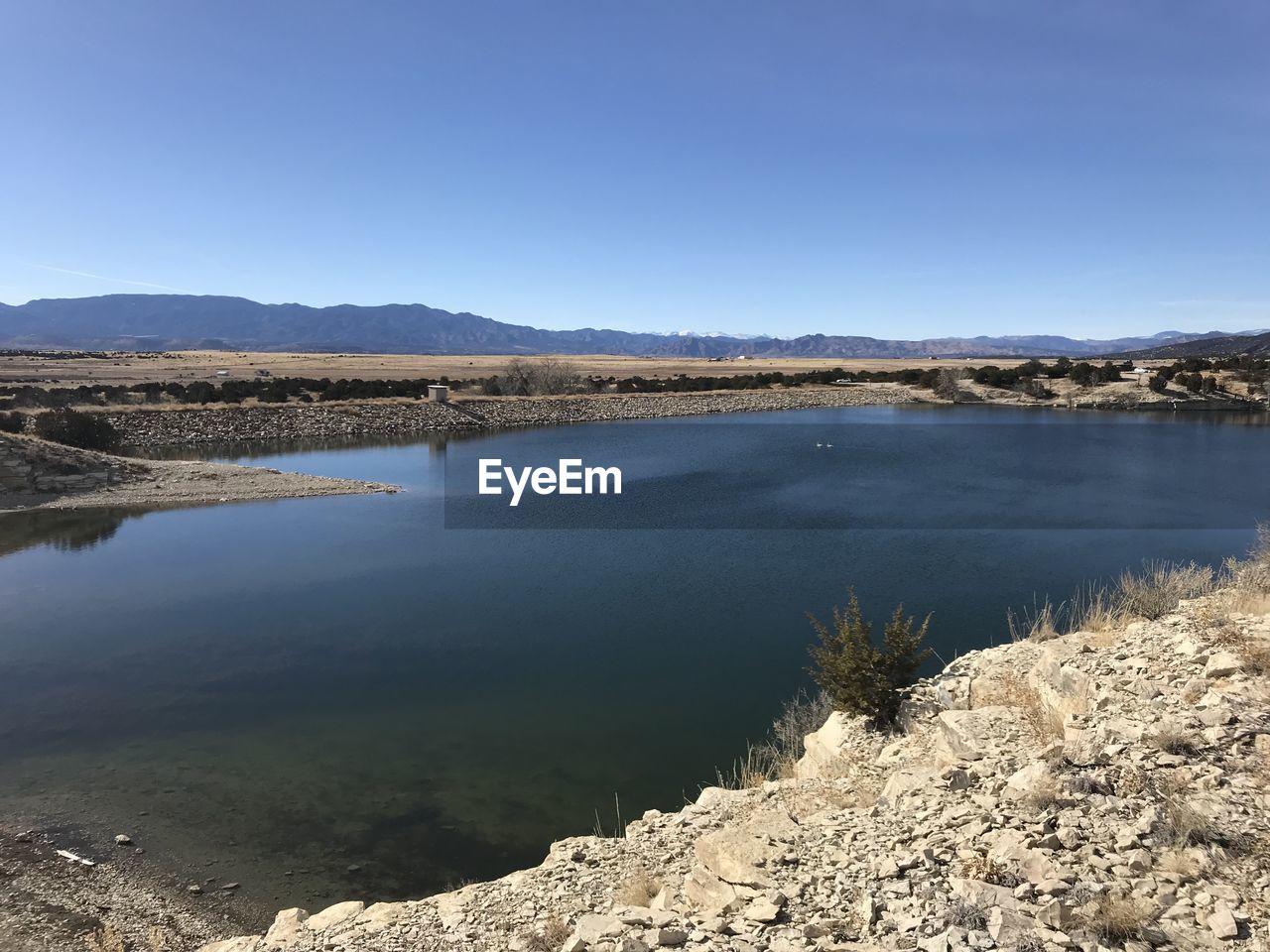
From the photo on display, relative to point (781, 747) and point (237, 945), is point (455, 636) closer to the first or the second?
point (781, 747)

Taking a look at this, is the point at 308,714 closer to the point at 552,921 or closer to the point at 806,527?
the point at 552,921

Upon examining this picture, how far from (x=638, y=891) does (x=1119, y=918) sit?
3.36m

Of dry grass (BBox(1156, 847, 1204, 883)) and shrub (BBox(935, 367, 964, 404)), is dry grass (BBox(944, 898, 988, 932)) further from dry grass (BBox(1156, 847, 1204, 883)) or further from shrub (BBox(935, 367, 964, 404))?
shrub (BBox(935, 367, 964, 404))

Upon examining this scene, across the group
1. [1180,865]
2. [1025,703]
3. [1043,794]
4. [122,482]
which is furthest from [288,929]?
[122,482]

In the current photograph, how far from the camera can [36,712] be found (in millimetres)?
11609

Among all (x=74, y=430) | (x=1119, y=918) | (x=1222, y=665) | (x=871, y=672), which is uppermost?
(x=74, y=430)

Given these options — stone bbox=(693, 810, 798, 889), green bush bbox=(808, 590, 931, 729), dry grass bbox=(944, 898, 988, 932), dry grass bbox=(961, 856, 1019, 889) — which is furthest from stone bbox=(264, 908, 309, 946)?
green bush bbox=(808, 590, 931, 729)

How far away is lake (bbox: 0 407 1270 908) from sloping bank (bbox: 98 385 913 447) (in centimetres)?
1827

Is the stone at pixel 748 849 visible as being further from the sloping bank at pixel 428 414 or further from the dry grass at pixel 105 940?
the sloping bank at pixel 428 414

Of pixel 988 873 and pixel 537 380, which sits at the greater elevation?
Answer: pixel 537 380

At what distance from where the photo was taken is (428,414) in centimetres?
5431

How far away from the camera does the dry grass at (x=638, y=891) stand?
5875 mm

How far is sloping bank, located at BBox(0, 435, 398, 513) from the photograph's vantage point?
2744 cm

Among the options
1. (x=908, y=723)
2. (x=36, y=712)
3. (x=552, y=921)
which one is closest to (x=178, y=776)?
(x=36, y=712)
